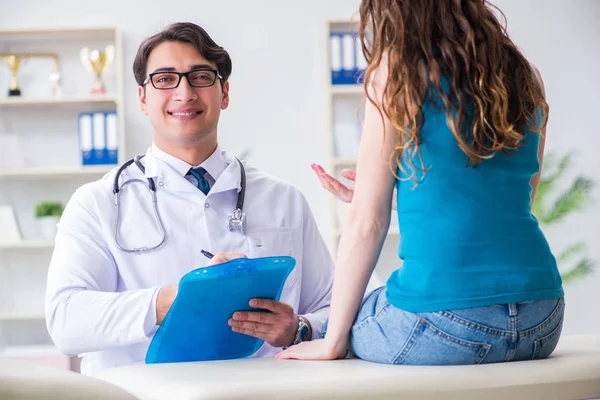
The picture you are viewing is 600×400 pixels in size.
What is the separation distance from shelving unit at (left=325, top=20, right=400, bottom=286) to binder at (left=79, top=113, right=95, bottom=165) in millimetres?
1437

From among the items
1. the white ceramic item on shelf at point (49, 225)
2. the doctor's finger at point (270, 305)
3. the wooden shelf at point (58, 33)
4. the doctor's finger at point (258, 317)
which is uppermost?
the wooden shelf at point (58, 33)

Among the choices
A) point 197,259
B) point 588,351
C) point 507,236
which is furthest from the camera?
point 197,259

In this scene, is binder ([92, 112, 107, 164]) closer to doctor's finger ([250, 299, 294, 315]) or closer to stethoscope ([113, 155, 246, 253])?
stethoscope ([113, 155, 246, 253])

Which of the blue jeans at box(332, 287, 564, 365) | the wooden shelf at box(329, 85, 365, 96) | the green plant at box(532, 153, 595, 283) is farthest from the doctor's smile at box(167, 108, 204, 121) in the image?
the green plant at box(532, 153, 595, 283)

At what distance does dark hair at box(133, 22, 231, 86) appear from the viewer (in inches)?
82.8

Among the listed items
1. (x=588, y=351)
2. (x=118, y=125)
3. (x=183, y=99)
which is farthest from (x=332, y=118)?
(x=588, y=351)

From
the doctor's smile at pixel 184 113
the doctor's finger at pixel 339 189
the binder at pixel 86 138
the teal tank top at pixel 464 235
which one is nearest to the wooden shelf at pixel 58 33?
the binder at pixel 86 138

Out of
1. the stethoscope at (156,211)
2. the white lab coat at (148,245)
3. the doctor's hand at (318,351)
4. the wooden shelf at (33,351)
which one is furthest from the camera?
the wooden shelf at (33,351)

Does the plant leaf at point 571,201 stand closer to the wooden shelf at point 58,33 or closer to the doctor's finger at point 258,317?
the wooden shelf at point 58,33

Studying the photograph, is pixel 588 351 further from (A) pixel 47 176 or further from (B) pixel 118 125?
(A) pixel 47 176

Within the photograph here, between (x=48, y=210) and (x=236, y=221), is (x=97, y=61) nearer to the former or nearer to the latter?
(x=48, y=210)

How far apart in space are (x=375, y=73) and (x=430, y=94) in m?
0.10

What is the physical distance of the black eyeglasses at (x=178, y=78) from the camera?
83.5 inches

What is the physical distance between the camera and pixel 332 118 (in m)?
5.10
